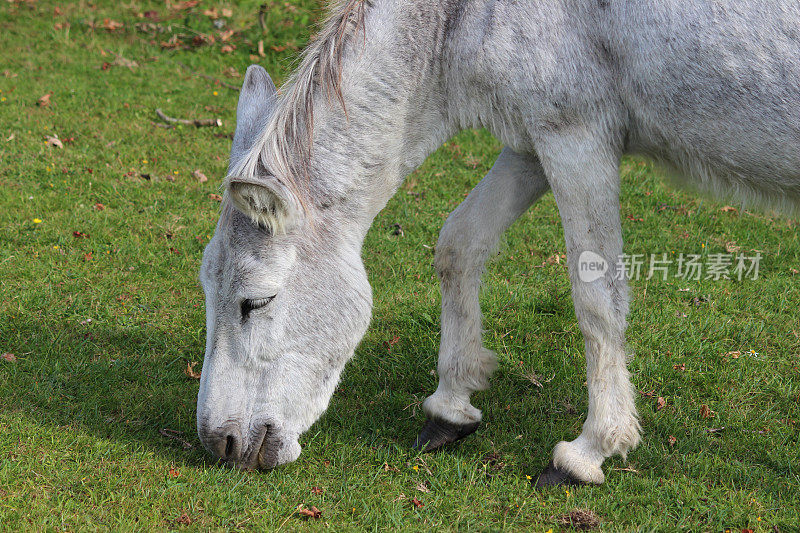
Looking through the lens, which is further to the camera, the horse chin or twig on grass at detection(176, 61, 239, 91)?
twig on grass at detection(176, 61, 239, 91)

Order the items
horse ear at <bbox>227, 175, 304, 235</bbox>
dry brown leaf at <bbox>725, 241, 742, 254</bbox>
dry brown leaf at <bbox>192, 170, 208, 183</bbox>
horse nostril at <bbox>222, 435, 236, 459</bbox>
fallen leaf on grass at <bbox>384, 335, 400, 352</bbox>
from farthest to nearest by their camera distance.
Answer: dry brown leaf at <bbox>192, 170, 208, 183</bbox> → dry brown leaf at <bbox>725, 241, 742, 254</bbox> → fallen leaf on grass at <bbox>384, 335, 400, 352</bbox> → horse nostril at <bbox>222, 435, 236, 459</bbox> → horse ear at <bbox>227, 175, 304, 235</bbox>

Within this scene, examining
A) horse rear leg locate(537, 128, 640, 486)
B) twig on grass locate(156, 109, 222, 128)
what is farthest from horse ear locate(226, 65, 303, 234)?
twig on grass locate(156, 109, 222, 128)

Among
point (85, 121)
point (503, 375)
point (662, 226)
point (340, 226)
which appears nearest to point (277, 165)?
point (340, 226)

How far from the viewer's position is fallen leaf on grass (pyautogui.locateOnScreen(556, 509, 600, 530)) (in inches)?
134

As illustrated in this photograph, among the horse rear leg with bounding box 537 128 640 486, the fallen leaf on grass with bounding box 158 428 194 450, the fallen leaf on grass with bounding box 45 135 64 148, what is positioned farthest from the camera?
the fallen leaf on grass with bounding box 45 135 64 148

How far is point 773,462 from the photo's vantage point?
3.90 meters

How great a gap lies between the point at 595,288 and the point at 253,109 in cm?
180

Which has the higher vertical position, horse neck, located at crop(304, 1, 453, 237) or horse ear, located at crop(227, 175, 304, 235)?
horse neck, located at crop(304, 1, 453, 237)

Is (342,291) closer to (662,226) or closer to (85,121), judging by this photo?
(662,226)

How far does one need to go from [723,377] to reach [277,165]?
291cm

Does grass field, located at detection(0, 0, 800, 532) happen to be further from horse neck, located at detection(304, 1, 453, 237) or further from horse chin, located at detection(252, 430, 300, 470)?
horse neck, located at detection(304, 1, 453, 237)

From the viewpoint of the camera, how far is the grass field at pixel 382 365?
3.52 m

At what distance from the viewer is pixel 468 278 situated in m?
4.00

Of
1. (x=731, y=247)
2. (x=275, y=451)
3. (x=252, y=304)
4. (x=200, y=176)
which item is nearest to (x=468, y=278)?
(x=252, y=304)
